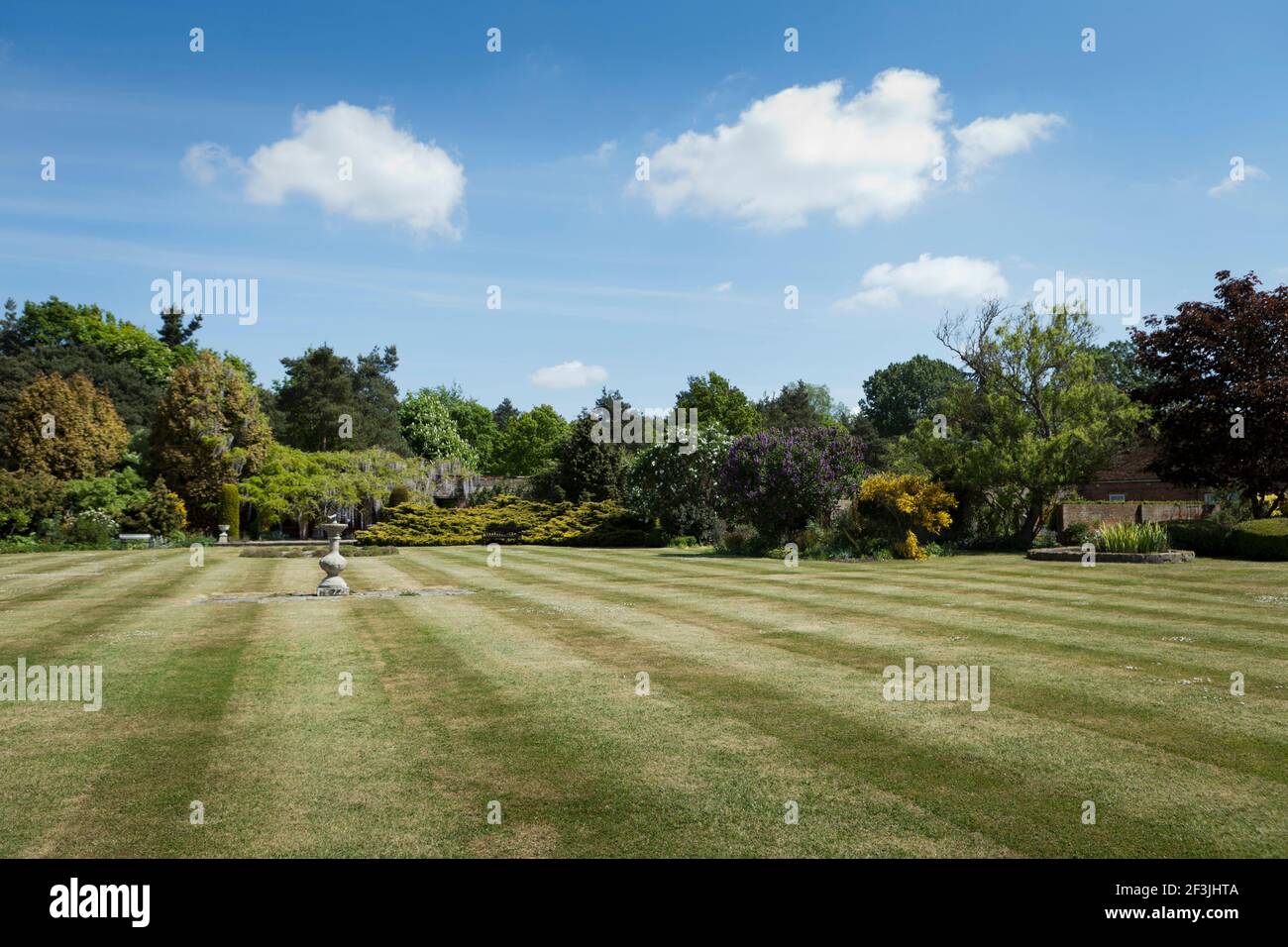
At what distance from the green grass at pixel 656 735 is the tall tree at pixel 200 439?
1258 inches

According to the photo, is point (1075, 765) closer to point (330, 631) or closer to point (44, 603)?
point (330, 631)

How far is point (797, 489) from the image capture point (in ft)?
95.6

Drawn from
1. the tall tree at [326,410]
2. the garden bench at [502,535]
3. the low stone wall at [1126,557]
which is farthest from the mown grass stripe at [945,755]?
the tall tree at [326,410]

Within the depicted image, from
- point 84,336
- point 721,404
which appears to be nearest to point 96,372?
point 84,336

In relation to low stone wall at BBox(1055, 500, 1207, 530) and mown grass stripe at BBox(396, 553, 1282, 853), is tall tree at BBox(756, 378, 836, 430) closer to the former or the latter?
low stone wall at BBox(1055, 500, 1207, 530)

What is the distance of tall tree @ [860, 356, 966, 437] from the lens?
9719 cm

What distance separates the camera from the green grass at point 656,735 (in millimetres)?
5191

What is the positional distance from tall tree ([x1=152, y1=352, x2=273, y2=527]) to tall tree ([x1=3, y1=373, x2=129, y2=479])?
2531 mm

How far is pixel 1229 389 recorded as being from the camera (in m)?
26.0

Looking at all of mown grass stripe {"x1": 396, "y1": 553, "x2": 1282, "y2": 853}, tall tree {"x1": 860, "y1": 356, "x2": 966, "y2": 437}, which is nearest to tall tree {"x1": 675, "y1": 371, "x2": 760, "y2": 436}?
tall tree {"x1": 860, "y1": 356, "x2": 966, "y2": 437}

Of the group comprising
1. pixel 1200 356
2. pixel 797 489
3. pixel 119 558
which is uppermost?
pixel 1200 356

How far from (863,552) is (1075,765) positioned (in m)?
21.1

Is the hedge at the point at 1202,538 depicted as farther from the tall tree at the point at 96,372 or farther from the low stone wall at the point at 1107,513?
the tall tree at the point at 96,372
